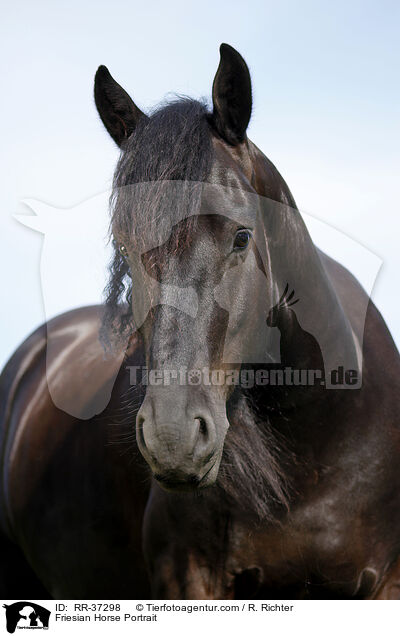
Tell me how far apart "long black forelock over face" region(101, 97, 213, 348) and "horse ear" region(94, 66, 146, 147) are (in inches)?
6.7

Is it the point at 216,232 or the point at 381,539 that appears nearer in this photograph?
the point at 216,232

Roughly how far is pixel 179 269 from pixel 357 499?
1201 millimetres

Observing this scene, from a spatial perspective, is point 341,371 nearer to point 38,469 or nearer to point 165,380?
point 165,380

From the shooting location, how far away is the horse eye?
233 cm

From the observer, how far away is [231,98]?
2.52m

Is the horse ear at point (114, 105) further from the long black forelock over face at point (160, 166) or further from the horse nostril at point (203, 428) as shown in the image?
the horse nostril at point (203, 428)

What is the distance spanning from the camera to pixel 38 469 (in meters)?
4.10

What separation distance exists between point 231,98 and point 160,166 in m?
0.41

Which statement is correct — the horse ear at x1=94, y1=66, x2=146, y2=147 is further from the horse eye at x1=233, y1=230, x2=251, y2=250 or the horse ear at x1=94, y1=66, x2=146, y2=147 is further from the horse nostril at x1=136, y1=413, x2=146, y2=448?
the horse nostril at x1=136, y1=413, x2=146, y2=448

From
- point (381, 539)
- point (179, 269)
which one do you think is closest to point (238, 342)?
point (179, 269)

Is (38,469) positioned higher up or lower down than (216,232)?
lower down
